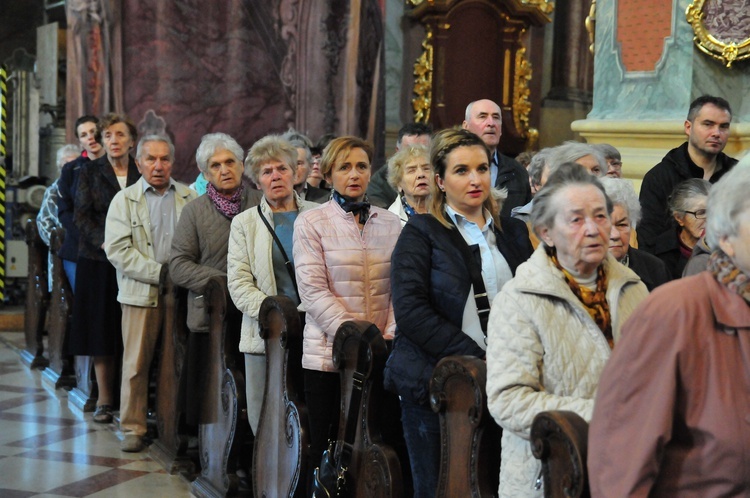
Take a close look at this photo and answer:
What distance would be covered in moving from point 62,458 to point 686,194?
3386mm

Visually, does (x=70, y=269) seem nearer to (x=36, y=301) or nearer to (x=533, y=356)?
(x=36, y=301)

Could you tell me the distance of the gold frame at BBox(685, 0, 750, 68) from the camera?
232 inches

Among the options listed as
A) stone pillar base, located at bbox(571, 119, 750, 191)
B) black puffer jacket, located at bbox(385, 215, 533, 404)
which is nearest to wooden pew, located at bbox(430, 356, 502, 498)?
black puffer jacket, located at bbox(385, 215, 533, 404)

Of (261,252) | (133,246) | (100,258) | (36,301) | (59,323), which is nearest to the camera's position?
(261,252)

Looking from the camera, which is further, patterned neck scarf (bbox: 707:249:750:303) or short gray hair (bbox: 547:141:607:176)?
short gray hair (bbox: 547:141:607:176)

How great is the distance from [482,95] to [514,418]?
31.5 feet

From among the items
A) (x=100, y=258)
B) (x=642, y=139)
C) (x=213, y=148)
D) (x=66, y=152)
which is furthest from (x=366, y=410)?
(x=66, y=152)

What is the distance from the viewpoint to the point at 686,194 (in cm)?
420

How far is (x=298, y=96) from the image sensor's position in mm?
9055

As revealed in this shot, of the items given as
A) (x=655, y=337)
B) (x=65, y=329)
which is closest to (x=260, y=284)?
(x=655, y=337)

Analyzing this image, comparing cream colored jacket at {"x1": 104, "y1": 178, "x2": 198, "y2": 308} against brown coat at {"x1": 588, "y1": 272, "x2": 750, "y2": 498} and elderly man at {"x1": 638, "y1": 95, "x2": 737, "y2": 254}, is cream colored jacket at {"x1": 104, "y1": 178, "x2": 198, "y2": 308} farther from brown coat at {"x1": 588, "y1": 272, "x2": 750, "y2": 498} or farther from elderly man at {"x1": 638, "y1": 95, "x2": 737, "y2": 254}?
brown coat at {"x1": 588, "y1": 272, "x2": 750, "y2": 498}

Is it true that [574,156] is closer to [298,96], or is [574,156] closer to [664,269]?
[664,269]

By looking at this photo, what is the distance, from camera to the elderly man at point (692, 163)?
4895 millimetres

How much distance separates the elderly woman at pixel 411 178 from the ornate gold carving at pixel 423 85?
656cm
